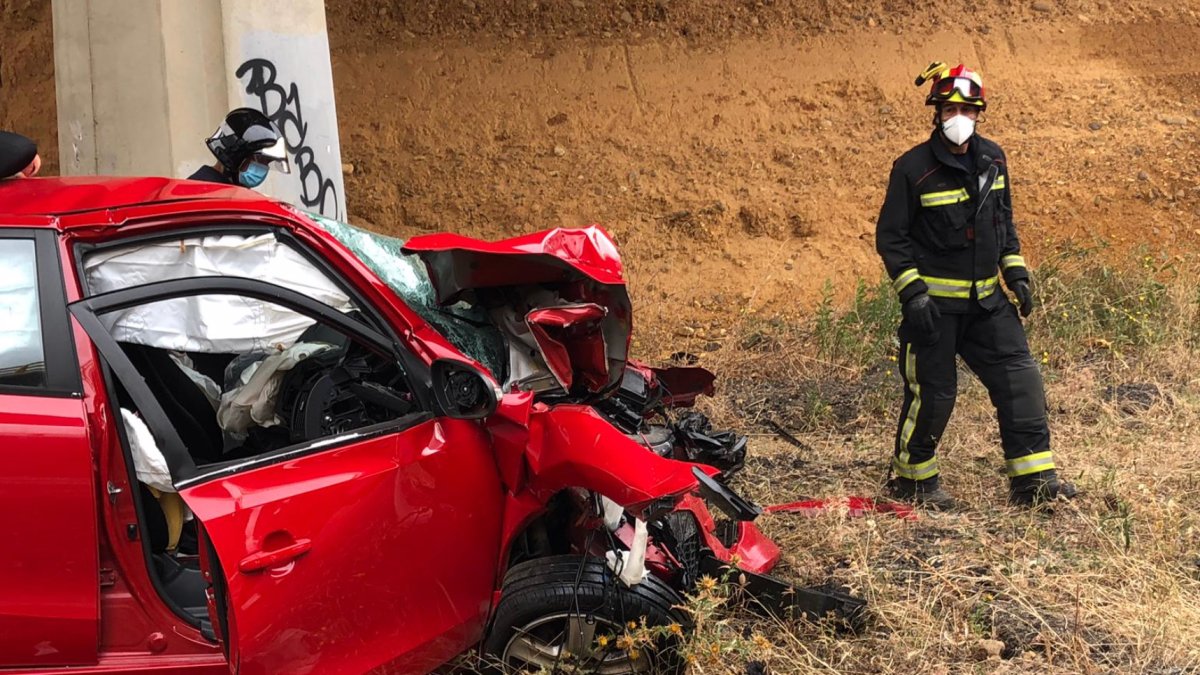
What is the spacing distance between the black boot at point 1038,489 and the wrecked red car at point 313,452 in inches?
64.1

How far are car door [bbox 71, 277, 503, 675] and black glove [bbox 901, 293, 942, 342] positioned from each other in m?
2.44

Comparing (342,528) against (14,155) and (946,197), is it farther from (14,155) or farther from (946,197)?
(946,197)

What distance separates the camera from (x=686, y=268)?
29.8 ft

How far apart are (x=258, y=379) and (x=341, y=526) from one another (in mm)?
709

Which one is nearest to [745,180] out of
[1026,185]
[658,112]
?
[658,112]

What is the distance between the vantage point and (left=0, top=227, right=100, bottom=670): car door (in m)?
2.44

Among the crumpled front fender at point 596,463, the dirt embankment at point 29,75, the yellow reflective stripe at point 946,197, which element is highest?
the dirt embankment at point 29,75

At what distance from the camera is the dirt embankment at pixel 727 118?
9.30 metres

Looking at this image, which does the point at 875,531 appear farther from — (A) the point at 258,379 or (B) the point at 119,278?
(B) the point at 119,278

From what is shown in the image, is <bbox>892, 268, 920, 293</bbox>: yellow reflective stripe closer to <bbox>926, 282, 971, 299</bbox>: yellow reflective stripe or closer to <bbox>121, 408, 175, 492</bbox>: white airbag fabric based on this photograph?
<bbox>926, 282, 971, 299</bbox>: yellow reflective stripe

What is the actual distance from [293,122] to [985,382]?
4.09 meters

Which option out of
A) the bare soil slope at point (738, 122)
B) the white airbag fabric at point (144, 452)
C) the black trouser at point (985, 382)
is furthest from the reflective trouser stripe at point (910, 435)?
the bare soil slope at point (738, 122)

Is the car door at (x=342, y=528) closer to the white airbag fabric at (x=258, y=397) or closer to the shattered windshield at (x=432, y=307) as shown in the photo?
the shattered windshield at (x=432, y=307)

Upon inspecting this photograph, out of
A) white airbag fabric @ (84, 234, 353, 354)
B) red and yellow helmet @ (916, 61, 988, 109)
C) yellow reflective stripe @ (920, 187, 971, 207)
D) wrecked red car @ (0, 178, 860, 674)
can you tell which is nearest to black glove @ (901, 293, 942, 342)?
yellow reflective stripe @ (920, 187, 971, 207)
